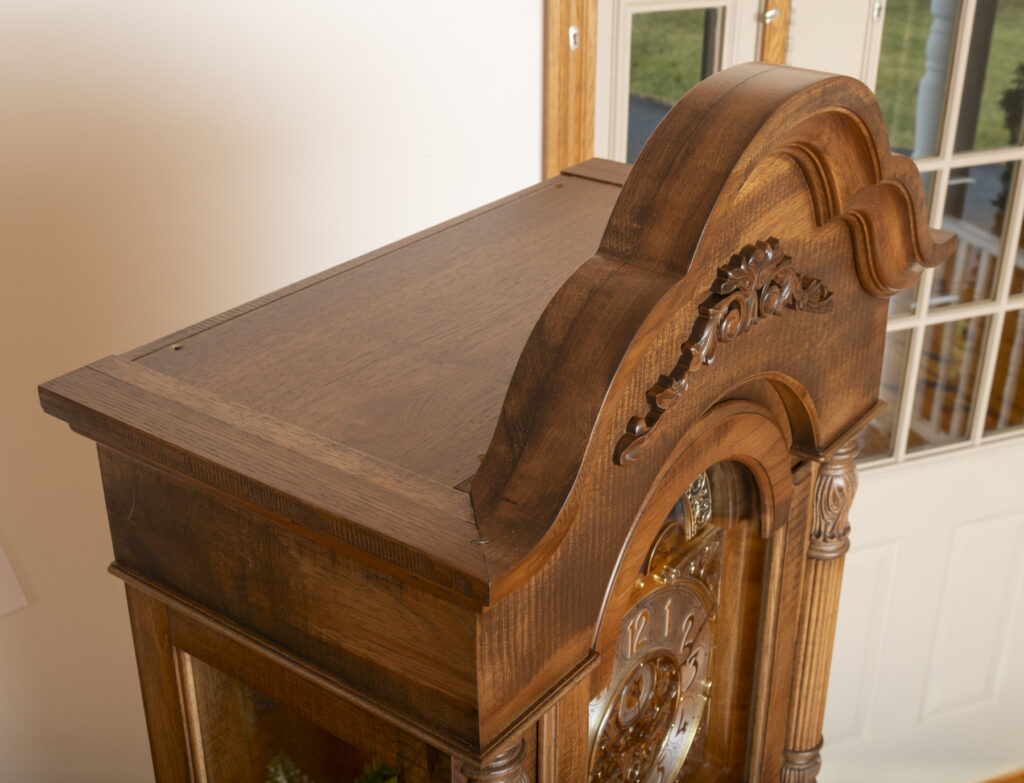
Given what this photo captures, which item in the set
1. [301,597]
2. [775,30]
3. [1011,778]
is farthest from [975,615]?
[301,597]

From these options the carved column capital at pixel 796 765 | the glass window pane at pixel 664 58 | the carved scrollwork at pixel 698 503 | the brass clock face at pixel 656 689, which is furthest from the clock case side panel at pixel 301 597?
the glass window pane at pixel 664 58

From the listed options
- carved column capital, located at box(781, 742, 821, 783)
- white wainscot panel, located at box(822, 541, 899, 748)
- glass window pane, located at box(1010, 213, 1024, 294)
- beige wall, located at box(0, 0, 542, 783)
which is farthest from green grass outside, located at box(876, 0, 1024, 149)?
carved column capital, located at box(781, 742, 821, 783)

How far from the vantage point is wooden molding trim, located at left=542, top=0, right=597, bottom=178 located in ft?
6.38

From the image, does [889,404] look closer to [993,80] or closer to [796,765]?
[993,80]

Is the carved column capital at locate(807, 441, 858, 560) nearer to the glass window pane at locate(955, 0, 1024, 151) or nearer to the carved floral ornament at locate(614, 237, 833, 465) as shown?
the carved floral ornament at locate(614, 237, 833, 465)

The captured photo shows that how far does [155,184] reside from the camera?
1669 millimetres

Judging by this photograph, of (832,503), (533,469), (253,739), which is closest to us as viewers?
(533,469)

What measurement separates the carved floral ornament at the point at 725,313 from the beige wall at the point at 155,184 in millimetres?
1086

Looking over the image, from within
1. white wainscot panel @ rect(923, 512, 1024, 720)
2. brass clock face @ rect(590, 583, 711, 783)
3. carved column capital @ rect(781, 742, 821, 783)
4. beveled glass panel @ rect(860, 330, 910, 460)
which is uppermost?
brass clock face @ rect(590, 583, 711, 783)

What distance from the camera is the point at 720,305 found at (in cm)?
79

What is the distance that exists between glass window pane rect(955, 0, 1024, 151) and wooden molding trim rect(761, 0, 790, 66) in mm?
510

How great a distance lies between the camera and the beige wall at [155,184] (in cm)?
157

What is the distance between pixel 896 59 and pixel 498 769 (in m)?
2.02

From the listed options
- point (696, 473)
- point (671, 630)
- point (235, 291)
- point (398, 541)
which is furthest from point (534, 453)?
point (235, 291)
